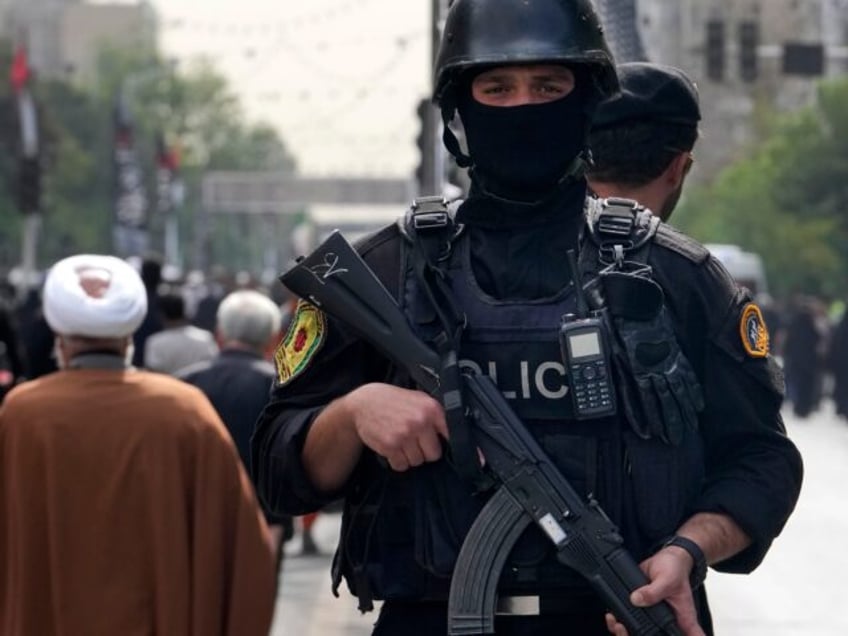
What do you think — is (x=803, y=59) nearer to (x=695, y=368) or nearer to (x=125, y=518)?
(x=125, y=518)

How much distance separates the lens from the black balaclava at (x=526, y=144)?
381 centimetres

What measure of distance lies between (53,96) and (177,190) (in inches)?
564

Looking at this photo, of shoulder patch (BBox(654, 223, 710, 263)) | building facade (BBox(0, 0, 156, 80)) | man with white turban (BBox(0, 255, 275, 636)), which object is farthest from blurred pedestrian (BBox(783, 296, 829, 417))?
building facade (BBox(0, 0, 156, 80))

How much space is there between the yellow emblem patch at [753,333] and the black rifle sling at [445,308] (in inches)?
15.7

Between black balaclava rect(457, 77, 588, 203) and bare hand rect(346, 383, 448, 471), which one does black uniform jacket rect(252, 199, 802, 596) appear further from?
bare hand rect(346, 383, 448, 471)

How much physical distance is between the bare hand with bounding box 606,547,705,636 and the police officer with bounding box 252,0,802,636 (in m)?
0.02

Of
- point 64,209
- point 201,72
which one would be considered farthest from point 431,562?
point 201,72

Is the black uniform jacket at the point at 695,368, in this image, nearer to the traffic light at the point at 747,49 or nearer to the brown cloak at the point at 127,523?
the brown cloak at the point at 127,523

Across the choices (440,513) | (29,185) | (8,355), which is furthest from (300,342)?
(29,185)

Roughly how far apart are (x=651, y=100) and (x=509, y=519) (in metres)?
1.39

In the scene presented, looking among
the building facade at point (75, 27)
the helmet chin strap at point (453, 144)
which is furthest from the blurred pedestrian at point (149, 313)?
the building facade at point (75, 27)

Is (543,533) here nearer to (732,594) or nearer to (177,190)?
(732,594)

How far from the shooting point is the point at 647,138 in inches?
190

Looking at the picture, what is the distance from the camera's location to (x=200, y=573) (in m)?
6.35
